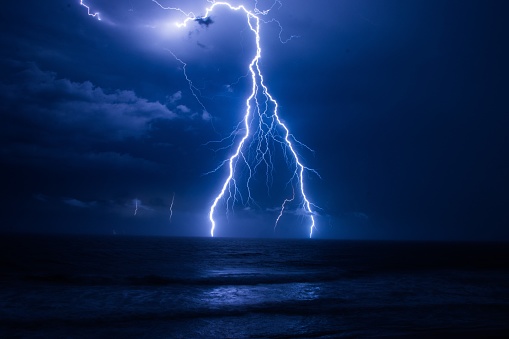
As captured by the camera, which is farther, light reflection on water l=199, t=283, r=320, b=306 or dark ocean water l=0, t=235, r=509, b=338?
light reflection on water l=199, t=283, r=320, b=306

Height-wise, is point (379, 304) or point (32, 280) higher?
point (379, 304)

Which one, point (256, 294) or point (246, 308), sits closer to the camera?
point (246, 308)

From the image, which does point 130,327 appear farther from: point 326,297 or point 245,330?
point 326,297

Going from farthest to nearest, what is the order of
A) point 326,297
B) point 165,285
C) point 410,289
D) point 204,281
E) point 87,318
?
point 204,281
point 165,285
point 410,289
point 326,297
point 87,318

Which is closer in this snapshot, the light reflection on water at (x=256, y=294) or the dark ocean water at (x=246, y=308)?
the dark ocean water at (x=246, y=308)

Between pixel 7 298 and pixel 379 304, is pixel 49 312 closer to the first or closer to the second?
pixel 7 298

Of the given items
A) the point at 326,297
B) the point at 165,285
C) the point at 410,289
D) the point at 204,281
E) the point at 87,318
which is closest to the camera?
the point at 87,318

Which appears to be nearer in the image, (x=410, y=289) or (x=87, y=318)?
(x=87, y=318)

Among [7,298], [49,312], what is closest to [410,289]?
[49,312]

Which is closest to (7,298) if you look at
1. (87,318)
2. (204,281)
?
(87,318)
